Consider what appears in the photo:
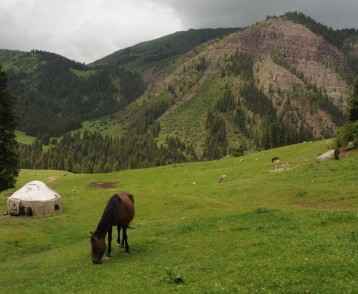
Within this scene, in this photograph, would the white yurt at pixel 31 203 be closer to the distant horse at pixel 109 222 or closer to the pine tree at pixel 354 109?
the distant horse at pixel 109 222

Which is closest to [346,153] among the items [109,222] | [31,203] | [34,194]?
[34,194]

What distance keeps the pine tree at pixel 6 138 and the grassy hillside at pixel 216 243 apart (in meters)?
20.0

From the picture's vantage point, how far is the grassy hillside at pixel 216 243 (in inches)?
675

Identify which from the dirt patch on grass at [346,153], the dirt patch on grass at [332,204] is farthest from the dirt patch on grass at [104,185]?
the dirt patch on grass at [332,204]

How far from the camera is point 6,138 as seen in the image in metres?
71.1

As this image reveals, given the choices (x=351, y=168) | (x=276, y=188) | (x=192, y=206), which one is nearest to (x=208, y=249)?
(x=192, y=206)

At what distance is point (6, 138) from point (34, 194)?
26.7 metres

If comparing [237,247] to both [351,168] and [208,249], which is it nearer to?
[208,249]

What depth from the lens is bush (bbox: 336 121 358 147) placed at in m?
65.0

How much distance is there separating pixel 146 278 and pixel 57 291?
14.5ft

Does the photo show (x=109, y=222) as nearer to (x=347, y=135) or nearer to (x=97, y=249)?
(x=97, y=249)

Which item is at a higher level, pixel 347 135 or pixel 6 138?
pixel 6 138

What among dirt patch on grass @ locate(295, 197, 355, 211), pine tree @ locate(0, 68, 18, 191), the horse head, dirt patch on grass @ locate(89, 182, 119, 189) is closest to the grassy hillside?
dirt patch on grass @ locate(295, 197, 355, 211)

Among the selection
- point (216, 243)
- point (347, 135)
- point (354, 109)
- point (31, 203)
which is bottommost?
point (216, 243)
